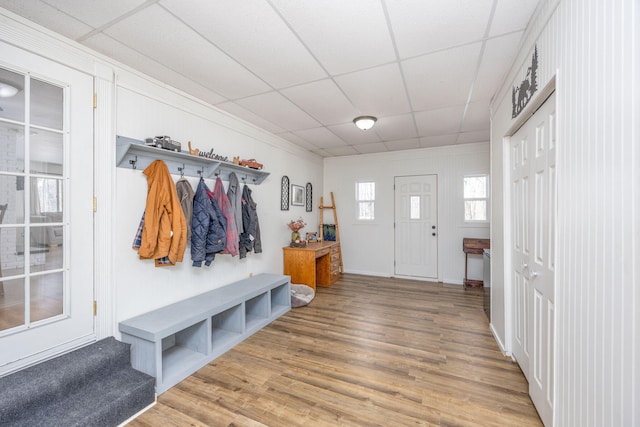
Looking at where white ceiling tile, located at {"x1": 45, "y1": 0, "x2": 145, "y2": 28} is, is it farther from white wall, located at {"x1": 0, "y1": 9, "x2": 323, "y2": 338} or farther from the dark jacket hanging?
the dark jacket hanging

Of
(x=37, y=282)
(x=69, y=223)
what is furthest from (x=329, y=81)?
(x=37, y=282)

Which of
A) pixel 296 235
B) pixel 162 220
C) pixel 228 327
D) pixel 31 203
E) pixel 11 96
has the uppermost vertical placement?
pixel 11 96

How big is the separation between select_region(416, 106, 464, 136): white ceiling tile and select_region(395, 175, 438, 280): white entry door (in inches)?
49.2

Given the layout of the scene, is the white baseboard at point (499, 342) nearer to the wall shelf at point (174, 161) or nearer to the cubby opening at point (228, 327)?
the cubby opening at point (228, 327)

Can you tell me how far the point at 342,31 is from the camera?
1.89 meters

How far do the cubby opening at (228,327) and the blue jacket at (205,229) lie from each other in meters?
0.62

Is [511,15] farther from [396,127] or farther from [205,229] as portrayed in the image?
[205,229]

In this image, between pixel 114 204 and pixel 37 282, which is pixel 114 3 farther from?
pixel 37 282

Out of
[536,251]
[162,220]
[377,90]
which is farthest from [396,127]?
[162,220]

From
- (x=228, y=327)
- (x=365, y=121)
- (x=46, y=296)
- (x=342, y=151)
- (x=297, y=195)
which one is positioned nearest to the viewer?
(x=46, y=296)

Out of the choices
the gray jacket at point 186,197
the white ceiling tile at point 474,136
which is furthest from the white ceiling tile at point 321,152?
the gray jacket at point 186,197

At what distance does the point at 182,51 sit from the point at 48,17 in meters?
0.78

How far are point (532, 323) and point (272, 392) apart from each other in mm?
1967

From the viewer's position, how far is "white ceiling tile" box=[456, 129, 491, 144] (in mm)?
4336
